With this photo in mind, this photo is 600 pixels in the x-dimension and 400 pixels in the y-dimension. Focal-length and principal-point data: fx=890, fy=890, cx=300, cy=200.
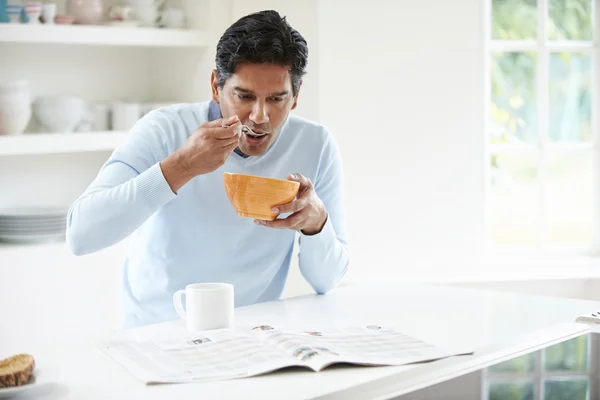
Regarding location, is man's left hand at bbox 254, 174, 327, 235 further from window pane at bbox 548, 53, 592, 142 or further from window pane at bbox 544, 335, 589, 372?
window pane at bbox 548, 53, 592, 142

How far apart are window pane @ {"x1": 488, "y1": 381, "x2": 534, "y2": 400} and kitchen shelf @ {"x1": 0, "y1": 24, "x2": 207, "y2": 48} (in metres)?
2.49

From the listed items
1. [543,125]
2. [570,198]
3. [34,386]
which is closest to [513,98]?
[543,125]

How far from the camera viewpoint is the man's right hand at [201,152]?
185 centimetres

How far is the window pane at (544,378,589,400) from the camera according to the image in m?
1.31

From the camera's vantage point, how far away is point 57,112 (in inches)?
134

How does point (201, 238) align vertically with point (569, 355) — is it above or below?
above

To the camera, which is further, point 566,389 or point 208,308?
point 208,308

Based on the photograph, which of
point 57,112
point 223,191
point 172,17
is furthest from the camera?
point 172,17

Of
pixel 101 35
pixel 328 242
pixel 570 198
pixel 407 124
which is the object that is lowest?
pixel 570 198

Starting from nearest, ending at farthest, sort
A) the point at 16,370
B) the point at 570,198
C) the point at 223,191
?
the point at 16,370
the point at 223,191
the point at 570,198

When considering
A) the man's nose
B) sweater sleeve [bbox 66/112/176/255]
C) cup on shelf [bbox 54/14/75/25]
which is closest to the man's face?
the man's nose

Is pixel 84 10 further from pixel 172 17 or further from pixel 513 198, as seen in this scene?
pixel 513 198

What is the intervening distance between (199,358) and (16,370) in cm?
30

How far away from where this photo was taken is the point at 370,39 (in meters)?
3.70
